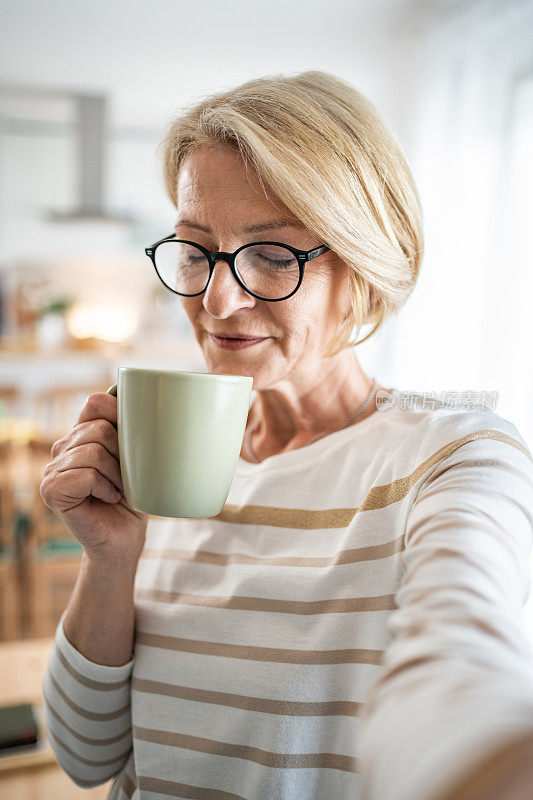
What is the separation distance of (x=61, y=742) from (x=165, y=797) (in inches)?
7.0

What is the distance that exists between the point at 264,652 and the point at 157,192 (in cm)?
495

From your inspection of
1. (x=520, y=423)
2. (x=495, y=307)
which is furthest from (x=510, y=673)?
(x=495, y=307)

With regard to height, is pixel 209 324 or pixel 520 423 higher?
pixel 209 324

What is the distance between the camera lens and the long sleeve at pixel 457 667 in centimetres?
25

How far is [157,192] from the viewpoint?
5.17m

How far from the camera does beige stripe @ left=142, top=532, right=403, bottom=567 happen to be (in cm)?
64

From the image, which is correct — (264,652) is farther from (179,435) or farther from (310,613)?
(179,435)

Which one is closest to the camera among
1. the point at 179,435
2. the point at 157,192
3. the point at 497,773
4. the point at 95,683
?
→ the point at 497,773

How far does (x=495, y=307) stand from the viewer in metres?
2.61

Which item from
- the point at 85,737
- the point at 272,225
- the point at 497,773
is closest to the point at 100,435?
the point at 272,225

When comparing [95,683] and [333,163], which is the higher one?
[333,163]

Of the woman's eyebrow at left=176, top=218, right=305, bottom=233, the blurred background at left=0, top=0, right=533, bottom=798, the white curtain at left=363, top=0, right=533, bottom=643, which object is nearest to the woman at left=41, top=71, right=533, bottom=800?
the woman's eyebrow at left=176, top=218, right=305, bottom=233

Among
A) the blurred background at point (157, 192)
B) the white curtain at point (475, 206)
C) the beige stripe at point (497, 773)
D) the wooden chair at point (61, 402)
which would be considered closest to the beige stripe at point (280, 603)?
the blurred background at point (157, 192)

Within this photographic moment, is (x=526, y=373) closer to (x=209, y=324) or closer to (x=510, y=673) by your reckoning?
(x=209, y=324)
